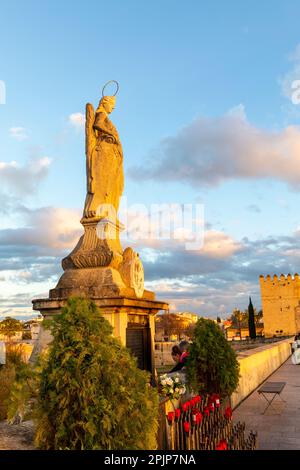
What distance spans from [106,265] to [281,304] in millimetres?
67250

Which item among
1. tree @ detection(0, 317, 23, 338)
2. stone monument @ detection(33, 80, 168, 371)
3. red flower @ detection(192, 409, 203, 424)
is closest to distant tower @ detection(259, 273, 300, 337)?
tree @ detection(0, 317, 23, 338)

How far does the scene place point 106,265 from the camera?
676cm

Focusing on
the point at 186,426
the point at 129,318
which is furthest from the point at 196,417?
the point at 129,318

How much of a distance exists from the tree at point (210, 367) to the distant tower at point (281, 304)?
6598 centimetres

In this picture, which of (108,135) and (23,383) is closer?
(23,383)

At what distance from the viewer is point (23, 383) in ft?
9.79

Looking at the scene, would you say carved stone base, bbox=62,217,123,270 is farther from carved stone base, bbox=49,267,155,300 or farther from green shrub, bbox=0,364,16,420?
→ green shrub, bbox=0,364,16,420

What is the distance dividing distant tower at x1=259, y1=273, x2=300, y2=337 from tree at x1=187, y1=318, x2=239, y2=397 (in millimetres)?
65984

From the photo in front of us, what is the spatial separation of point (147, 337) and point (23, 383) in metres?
4.57

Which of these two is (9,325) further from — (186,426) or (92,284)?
(186,426)

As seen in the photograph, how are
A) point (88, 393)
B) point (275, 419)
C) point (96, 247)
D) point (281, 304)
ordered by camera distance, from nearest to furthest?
point (88, 393) → point (96, 247) → point (275, 419) → point (281, 304)

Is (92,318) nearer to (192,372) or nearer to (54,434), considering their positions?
(54,434)

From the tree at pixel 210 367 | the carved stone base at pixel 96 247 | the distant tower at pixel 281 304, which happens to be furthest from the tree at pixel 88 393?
the distant tower at pixel 281 304
